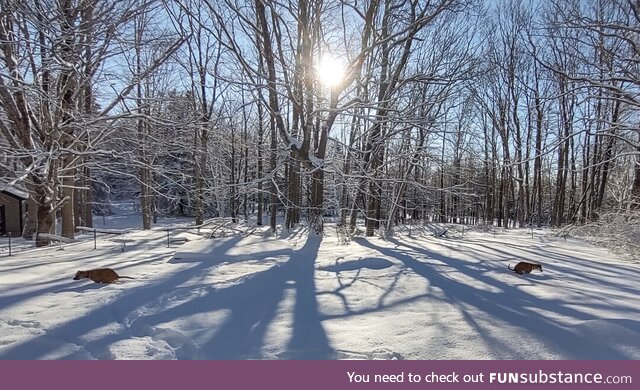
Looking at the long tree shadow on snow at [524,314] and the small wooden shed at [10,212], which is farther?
the small wooden shed at [10,212]

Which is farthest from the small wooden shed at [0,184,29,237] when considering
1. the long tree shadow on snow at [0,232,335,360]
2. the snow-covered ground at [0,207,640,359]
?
the long tree shadow on snow at [0,232,335,360]

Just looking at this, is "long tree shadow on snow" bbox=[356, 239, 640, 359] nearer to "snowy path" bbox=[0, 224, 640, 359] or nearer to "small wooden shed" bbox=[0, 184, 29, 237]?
"snowy path" bbox=[0, 224, 640, 359]

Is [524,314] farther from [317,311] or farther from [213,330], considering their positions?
[213,330]

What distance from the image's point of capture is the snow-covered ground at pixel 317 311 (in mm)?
2527

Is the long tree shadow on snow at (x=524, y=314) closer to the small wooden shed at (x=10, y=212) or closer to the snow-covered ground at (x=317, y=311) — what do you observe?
the snow-covered ground at (x=317, y=311)

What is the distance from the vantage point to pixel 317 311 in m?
3.40

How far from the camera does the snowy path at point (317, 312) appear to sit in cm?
253

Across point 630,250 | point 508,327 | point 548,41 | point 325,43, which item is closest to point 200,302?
point 508,327

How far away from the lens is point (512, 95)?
24.8 meters

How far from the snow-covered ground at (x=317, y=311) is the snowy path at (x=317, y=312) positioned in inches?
0.5

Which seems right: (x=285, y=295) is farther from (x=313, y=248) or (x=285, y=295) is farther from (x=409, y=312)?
(x=313, y=248)

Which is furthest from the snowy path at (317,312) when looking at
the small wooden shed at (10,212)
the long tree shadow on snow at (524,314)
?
the small wooden shed at (10,212)

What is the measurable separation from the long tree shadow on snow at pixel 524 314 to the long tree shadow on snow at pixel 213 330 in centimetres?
130

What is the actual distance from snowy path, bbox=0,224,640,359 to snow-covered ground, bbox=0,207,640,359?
1cm
